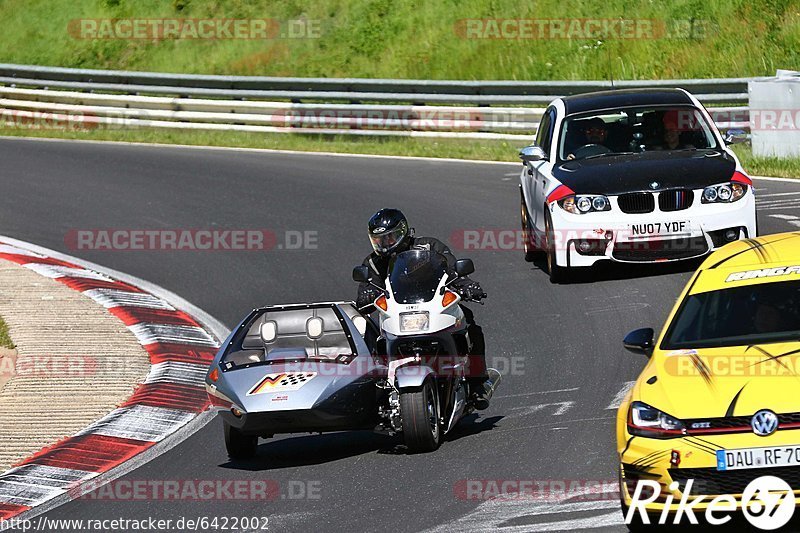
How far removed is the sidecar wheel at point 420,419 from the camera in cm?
926

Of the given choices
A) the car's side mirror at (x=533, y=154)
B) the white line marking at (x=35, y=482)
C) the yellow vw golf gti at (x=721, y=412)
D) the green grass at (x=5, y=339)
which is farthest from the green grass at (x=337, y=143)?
the white line marking at (x=35, y=482)

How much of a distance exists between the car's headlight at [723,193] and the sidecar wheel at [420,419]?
17.0 ft

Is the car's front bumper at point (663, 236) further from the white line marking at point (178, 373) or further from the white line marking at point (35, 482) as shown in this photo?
the white line marking at point (35, 482)

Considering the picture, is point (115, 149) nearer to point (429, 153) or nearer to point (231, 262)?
point (429, 153)

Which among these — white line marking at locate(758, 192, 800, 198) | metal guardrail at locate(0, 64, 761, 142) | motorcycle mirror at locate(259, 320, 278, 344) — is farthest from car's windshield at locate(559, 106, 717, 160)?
metal guardrail at locate(0, 64, 761, 142)

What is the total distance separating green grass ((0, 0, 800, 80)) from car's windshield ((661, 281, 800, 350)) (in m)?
17.7

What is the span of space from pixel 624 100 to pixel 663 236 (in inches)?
73.4

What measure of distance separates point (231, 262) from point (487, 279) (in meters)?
3.81

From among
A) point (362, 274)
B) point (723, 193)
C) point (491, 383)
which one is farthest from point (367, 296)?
point (723, 193)

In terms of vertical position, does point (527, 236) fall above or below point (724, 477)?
above

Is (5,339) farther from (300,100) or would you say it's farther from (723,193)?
(300,100)

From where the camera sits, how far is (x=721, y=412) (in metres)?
6.83

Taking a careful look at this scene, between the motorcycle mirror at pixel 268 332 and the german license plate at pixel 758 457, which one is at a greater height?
the motorcycle mirror at pixel 268 332

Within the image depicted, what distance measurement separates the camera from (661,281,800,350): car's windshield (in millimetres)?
7734
